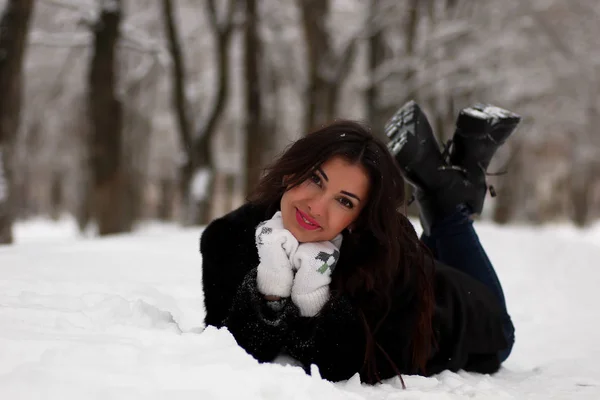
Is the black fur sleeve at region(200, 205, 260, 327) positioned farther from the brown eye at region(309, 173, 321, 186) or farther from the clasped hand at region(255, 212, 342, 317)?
the brown eye at region(309, 173, 321, 186)

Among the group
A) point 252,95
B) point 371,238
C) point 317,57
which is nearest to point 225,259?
point 371,238

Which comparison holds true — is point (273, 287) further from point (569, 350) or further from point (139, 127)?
point (139, 127)

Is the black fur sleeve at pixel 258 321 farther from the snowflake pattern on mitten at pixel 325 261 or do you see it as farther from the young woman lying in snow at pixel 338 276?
the snowflake pattern on mitten at pixel 325 261

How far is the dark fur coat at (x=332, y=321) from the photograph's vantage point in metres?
2.16

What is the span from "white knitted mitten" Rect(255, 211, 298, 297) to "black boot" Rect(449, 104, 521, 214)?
1448 millimetres

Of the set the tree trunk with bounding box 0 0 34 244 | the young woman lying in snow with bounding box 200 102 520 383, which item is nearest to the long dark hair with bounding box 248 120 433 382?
the young woman lying in snow with bounding box 200 102 520 383

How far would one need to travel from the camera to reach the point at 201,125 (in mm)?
10156

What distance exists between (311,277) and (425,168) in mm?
1292

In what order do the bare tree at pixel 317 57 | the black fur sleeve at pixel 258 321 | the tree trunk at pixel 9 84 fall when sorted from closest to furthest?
the black fur sleeve at pixel 258 321
the tree trunk at pixel 9 84
the bare tree at pixel 317 57

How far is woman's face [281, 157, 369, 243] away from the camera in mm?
2219

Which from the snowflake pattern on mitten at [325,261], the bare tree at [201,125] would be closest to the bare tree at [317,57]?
the bare tree at [201,125]

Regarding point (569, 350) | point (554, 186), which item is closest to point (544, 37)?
point (554, 186)

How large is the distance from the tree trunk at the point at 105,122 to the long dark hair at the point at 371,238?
18.6 feet

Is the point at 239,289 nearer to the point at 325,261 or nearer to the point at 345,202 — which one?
the point at 325,261
